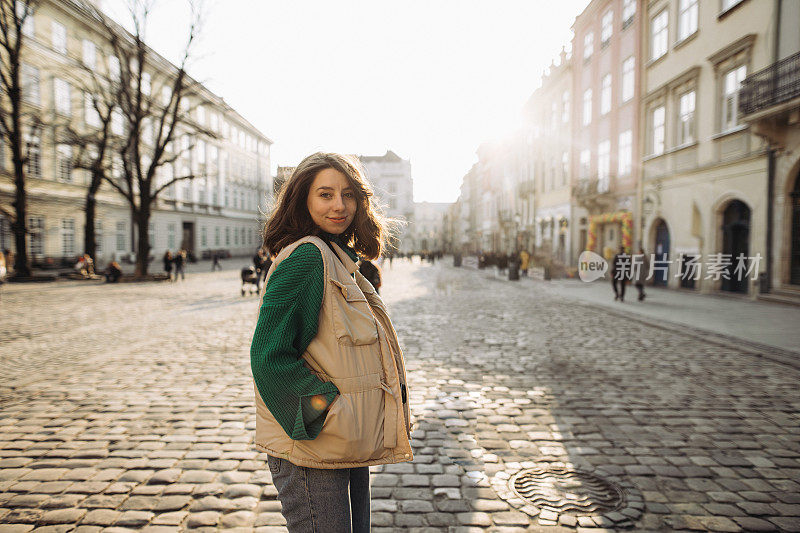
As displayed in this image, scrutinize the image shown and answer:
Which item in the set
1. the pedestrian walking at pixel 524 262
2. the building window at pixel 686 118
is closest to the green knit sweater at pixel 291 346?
the building window at pixel 686 118

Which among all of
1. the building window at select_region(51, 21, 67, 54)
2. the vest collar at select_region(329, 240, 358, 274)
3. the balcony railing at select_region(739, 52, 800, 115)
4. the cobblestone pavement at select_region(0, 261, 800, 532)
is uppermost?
the building window at select_region(51, 21, 67, 54)

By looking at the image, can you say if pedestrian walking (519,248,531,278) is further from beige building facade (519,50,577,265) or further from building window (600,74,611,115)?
building window (600,74,611,115)

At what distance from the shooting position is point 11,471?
11.6 ft

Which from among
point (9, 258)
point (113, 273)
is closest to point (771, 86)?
point (113, 273)

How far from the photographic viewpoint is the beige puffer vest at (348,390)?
60.8 inches

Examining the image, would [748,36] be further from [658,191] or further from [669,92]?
[658,191]

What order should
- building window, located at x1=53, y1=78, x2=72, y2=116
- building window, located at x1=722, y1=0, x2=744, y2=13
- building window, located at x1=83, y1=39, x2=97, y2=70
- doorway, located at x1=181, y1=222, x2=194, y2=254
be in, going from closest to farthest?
building window, located at x1=722, y1=0, x2=744, y2=13
building window, located at x1=53, y1=78, x2=72, y2=116
building window, located at x1=83, y1=39, x2=97, y2=70
doorway, located at x1=181, y1=222, x2=194, y2=254

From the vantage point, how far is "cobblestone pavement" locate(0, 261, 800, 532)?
2.99 metres

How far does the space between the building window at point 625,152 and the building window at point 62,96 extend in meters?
32.5

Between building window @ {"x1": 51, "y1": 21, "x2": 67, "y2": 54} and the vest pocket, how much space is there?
3764 cm

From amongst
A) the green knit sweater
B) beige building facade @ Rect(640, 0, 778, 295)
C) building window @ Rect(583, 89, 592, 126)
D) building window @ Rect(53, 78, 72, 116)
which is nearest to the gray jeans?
the green knit sweater

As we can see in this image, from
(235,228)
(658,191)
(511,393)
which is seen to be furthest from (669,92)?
(235,228)

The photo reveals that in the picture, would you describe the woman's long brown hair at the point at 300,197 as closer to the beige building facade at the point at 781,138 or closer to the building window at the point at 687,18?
the beige building facade at the point at 781,138

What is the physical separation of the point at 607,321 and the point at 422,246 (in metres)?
117
